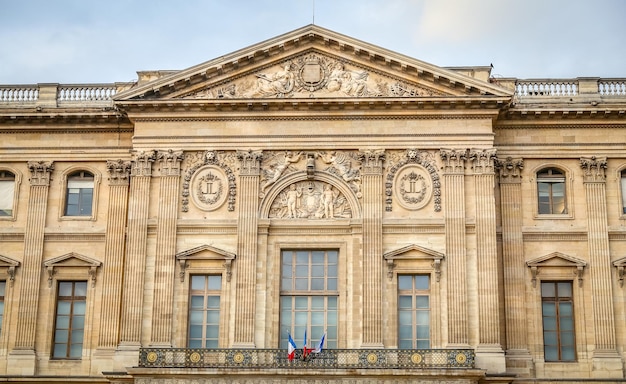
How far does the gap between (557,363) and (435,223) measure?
6.24 metres


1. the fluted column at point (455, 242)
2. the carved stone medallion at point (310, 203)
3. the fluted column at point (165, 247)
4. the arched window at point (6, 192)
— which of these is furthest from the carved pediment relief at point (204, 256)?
the fluted column at point (455, 242)

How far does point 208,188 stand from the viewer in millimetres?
35062

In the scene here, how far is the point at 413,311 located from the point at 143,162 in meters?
10.5

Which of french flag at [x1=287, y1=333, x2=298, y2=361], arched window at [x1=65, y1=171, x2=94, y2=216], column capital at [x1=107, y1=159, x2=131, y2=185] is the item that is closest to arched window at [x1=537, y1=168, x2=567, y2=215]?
french flag at [x1=287, y1=333, x2=298, y2=361]

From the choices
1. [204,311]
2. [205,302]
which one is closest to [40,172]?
[205,302]

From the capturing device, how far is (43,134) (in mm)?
37188

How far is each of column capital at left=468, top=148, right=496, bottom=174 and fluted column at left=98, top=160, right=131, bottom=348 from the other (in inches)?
481

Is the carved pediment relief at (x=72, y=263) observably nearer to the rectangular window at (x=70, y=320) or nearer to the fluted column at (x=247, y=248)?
the rectangular window at (x=70, y=320)

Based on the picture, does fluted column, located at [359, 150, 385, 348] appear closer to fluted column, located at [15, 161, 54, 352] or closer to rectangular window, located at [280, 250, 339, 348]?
rectangular window, located at [280, 250, 339, 348]

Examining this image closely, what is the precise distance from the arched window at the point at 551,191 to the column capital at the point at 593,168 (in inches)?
31.5

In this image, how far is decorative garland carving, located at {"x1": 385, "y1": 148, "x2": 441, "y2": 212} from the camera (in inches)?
1361

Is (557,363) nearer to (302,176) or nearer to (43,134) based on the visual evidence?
(302,176)

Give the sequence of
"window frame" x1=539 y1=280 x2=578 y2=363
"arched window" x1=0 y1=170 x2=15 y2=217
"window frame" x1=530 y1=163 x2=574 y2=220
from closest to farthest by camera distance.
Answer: "window frame" x1=539 y1=280 x2=578 y2=363
"window frame" x1=530 y1=163 x2=574 y2=220
"arched window" x1=0 y1=170 x2=15 y2=217

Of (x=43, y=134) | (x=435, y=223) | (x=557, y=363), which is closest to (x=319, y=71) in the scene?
(x=435, y=223)
